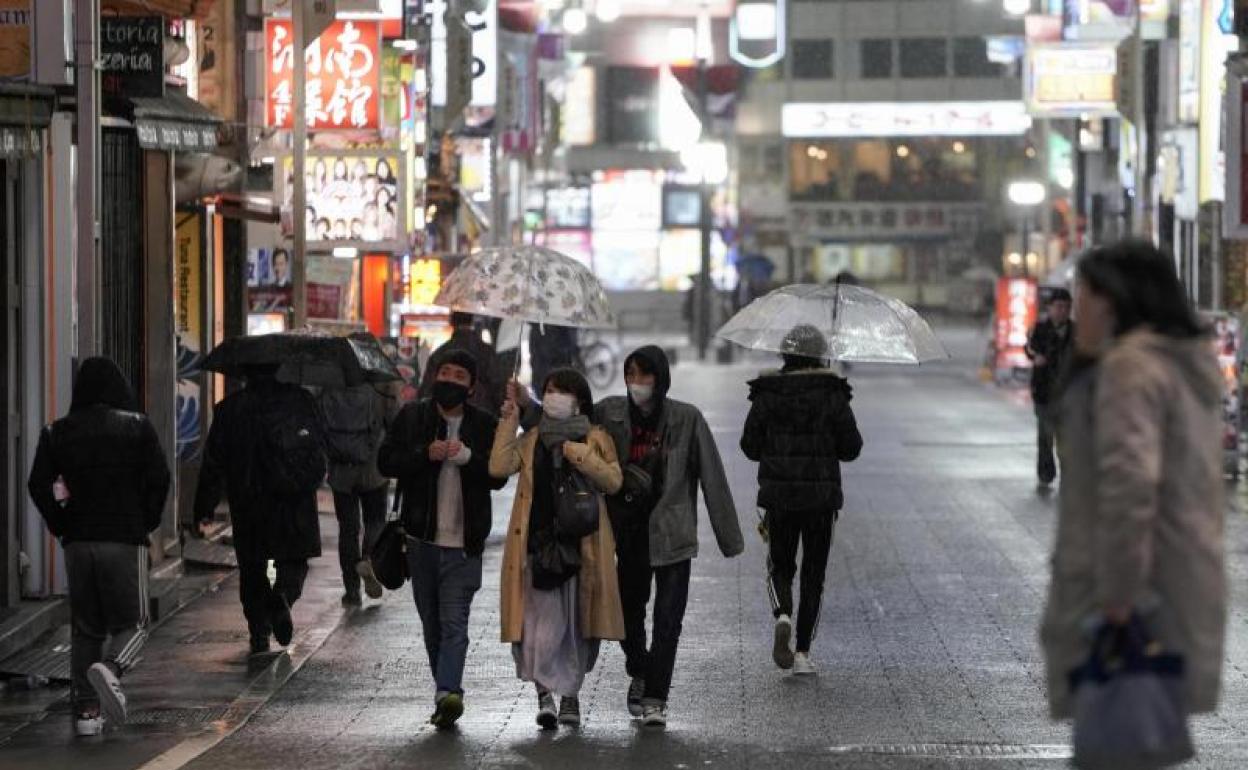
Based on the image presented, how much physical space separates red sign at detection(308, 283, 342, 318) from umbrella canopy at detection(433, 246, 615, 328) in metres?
13.1

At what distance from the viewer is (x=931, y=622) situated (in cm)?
1494

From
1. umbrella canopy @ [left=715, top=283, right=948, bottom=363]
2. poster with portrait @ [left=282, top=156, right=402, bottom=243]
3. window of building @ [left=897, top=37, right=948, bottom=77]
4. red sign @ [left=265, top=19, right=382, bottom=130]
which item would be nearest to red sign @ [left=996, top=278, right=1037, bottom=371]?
red sign @ [left=265, top=19, right=382, bottom=130]

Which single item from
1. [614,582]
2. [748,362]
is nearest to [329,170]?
[614,582]

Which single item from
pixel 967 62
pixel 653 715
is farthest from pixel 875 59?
pixel 653 715

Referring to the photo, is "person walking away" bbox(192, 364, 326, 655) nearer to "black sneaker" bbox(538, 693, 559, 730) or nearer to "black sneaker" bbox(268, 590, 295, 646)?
"black sneaker" bbox(268, 590, 295, 646)

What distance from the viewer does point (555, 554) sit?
11.0m

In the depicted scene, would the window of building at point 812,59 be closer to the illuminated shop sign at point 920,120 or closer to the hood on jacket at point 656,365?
the illuminated shop sign at point 920,120

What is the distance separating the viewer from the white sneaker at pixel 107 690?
11.1 m

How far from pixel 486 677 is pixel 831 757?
9.63 feet

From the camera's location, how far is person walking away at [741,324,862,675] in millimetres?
12914

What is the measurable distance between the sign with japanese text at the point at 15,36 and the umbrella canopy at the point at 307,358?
6.71 ft

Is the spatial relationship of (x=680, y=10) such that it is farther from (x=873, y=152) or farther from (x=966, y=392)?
(x=966, y=392)

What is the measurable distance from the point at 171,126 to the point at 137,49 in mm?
699

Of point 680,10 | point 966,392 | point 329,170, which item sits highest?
point 680,10
